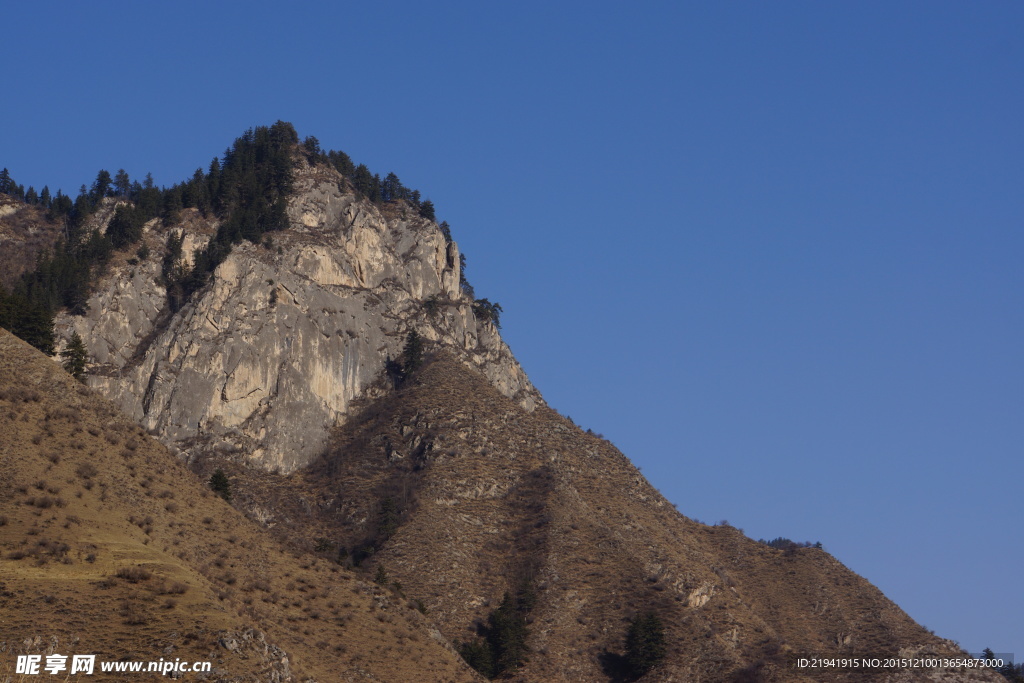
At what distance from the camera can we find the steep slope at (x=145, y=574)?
5831cm

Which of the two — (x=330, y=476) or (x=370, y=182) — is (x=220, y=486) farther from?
(x=370, y=182)

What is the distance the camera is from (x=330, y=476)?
129250 millimetres

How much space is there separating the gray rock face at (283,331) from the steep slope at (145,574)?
41.7 m

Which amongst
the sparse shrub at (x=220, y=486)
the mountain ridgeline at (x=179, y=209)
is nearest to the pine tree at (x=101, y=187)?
the mountain ridgeline at (x=179, y=209)

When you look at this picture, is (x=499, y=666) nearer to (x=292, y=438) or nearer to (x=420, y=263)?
(x=292, y=438)

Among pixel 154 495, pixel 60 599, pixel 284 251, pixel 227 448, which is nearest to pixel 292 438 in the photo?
pixel 227 448

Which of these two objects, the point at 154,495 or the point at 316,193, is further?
the point at 316,193

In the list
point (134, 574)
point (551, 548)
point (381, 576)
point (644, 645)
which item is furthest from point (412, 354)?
point (134, 574)

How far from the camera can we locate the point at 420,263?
161875 mm

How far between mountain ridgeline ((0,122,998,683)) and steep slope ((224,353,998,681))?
0.33 m

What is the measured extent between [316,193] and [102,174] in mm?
30879

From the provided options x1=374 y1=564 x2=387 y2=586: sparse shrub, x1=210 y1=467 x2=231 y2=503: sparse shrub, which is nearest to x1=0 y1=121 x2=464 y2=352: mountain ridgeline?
x1=210 y1=467 x2=231 y2=503: sparse shrub

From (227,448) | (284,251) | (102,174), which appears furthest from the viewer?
(102,174)

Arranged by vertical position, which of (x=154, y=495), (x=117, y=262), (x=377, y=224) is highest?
(x=377, y=224)
